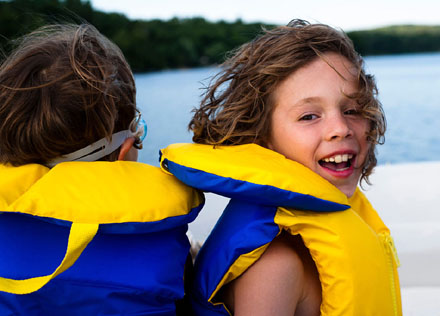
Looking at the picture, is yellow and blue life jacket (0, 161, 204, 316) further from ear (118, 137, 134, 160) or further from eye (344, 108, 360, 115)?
eye (344, 108, 360, 115)

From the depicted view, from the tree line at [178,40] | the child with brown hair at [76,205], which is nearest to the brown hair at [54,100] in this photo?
the child with brown hair at [76,205]

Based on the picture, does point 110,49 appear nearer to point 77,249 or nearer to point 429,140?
point 77,249

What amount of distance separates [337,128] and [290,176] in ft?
0.54

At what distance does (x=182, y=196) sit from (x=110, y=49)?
417 millimetres

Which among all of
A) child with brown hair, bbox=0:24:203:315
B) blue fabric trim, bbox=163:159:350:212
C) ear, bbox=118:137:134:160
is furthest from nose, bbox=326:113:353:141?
ear, bbox=118:137:134:160

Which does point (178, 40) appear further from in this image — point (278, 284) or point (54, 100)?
point (278, 284)

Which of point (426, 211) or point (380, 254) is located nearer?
point (380, 254)

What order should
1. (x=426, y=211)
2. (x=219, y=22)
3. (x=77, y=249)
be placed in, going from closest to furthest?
(x=77, y=249) → (x=426, y=211) → (x=219, y=22)

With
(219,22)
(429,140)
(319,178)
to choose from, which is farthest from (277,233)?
(219,22)

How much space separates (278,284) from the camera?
0.91 metres

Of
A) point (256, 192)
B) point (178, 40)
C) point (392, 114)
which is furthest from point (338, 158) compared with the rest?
point (178, 40)

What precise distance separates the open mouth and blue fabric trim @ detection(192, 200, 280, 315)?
0.60ft

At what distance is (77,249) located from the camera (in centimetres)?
88

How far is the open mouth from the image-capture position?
3.42 feet
